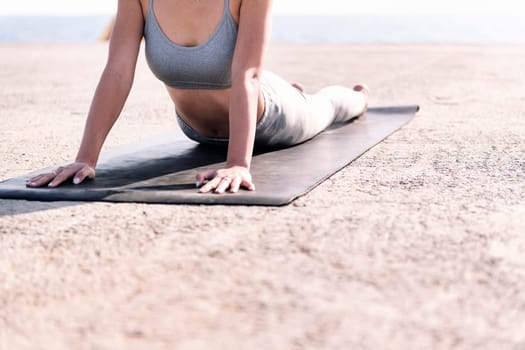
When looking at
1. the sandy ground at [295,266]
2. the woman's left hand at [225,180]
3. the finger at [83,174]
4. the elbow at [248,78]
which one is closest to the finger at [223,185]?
the woman's left hand at [225,180]

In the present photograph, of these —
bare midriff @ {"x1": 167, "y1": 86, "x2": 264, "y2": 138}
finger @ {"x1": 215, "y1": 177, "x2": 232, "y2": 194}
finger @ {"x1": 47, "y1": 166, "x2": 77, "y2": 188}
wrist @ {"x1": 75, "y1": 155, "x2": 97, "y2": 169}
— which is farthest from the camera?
bare midriff @ {"x1": 167, "y1": 86, "x2": 264, "y2": 138}

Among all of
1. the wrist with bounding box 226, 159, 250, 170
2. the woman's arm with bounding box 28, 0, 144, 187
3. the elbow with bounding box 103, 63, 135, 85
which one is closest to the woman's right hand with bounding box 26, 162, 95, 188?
the woman's arm with bounding box 28, 0, 144, 187

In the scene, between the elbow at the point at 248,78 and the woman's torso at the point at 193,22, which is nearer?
the elbow at the point at 248,78

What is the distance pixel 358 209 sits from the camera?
5.54ft

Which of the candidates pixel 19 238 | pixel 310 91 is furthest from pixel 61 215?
pixel 310 91

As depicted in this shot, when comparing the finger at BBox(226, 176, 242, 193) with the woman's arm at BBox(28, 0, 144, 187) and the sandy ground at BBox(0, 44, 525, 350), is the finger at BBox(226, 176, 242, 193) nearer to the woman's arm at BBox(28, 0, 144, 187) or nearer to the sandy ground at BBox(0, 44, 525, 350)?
the sandy ground at BBox(0, 44, 525, 350)

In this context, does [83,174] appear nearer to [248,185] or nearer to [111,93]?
[111,93]

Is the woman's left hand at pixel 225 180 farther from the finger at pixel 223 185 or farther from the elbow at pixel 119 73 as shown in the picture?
the elbow at pixel 119 73

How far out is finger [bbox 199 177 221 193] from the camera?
1.81m

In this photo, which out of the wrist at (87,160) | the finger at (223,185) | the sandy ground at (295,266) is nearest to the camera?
the sandy ground at (295,266)

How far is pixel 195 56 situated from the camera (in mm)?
2148

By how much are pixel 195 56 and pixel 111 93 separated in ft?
0.91

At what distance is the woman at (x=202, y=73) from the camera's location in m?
1.96

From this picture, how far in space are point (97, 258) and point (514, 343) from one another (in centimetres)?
78
